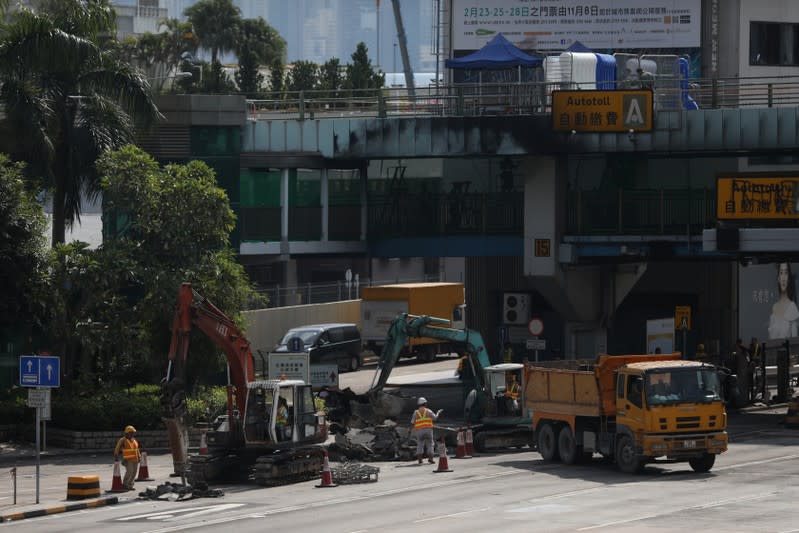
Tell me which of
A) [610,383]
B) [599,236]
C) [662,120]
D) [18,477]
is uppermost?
[662,120]

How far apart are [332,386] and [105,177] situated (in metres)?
9.59

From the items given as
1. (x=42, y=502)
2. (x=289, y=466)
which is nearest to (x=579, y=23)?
(x=289, y=466)

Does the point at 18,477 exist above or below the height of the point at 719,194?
below

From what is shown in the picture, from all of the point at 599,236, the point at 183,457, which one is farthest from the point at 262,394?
the point at 599,236

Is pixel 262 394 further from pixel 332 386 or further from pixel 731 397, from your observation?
pixel 731 397

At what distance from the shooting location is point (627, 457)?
113 ft

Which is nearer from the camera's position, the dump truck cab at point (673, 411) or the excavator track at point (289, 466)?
the dump truck cab at point (673, 411)

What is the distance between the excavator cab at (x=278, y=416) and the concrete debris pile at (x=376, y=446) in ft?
12.0

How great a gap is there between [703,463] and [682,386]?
193cm

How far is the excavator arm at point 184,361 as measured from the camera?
34.0 metres

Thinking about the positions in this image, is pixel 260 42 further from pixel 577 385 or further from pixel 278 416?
pixel 278 416

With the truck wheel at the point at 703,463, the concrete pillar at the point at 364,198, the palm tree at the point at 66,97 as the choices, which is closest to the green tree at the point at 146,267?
the palm tree at the point at 66,97

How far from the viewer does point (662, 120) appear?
5038cm

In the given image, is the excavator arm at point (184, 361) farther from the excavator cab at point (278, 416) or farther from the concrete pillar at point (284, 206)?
the concrete pillar at point (284, 206)
